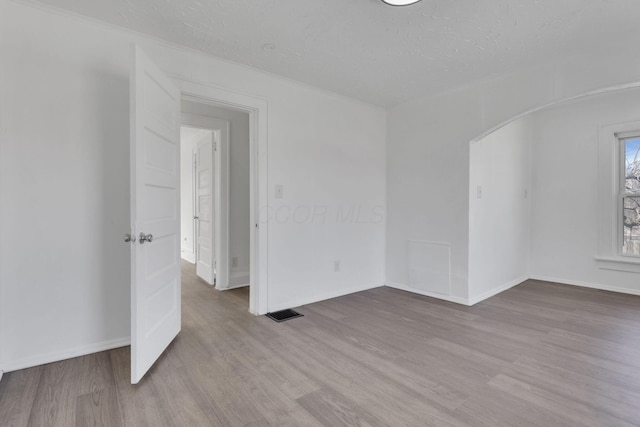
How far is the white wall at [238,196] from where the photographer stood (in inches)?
167

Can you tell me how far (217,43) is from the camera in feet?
8.48

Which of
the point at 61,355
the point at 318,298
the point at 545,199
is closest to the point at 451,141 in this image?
the point at 545,199

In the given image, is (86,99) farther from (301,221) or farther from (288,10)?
(301,221)

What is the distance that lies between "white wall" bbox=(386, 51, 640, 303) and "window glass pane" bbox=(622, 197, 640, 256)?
2.41 meters


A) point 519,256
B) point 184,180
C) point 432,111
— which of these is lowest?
point 519,256

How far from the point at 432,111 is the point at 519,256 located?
247 cm

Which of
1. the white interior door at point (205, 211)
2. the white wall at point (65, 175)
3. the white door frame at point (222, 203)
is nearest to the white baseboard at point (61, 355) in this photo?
the white wall at point (65, 175)

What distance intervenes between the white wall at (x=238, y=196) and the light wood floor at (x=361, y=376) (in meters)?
1.13

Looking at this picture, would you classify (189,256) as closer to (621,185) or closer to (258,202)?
(258,202)

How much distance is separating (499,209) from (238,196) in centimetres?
333

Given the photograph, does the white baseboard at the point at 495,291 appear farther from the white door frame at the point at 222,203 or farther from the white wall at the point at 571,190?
the white door frame at the point at 222,203

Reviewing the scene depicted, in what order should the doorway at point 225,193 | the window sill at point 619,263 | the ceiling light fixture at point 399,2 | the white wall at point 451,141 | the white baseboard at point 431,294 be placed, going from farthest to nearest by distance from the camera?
the doorway at point 225,193 → the window sill at point 619,263 → the white baseboard at point 431,294 → the white wall at point 451,141 → the ceiling light fixture at point 399,2

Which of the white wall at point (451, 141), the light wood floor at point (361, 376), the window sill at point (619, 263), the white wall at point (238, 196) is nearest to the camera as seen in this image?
Result: the light wood floor at point (361, 376)

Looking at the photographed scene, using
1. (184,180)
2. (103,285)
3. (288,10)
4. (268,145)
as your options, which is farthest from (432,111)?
(184,180)
